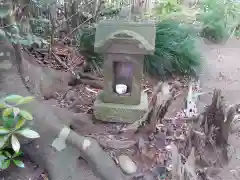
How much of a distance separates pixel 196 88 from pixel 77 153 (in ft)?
6.57

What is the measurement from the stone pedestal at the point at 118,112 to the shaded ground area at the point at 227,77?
752mm

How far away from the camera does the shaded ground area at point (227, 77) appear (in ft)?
7.88

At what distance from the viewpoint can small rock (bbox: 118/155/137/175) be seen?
1.87 m

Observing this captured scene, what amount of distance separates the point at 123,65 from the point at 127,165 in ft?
2.60

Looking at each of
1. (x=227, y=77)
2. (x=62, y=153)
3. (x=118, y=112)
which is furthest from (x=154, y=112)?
(x=227, y=77)

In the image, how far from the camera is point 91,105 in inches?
103

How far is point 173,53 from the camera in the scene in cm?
333

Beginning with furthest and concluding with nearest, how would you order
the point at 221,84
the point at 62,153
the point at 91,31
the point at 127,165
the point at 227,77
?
the point at 227,77
the point at 221,84
the point at 91,31
the point at 127,165
the point at 62,153

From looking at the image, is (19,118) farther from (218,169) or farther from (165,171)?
(218,169)

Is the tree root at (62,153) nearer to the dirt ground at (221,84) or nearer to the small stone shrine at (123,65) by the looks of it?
the dirt ground at (221,84)

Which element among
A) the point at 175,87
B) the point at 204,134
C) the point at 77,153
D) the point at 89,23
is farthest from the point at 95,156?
the point at 89,23

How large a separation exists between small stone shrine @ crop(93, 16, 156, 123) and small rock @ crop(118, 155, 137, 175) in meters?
0.45

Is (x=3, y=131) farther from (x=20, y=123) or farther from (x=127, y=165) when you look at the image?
(x=127, y=165)

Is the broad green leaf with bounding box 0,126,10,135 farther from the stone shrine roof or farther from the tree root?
the stone shrine roof
